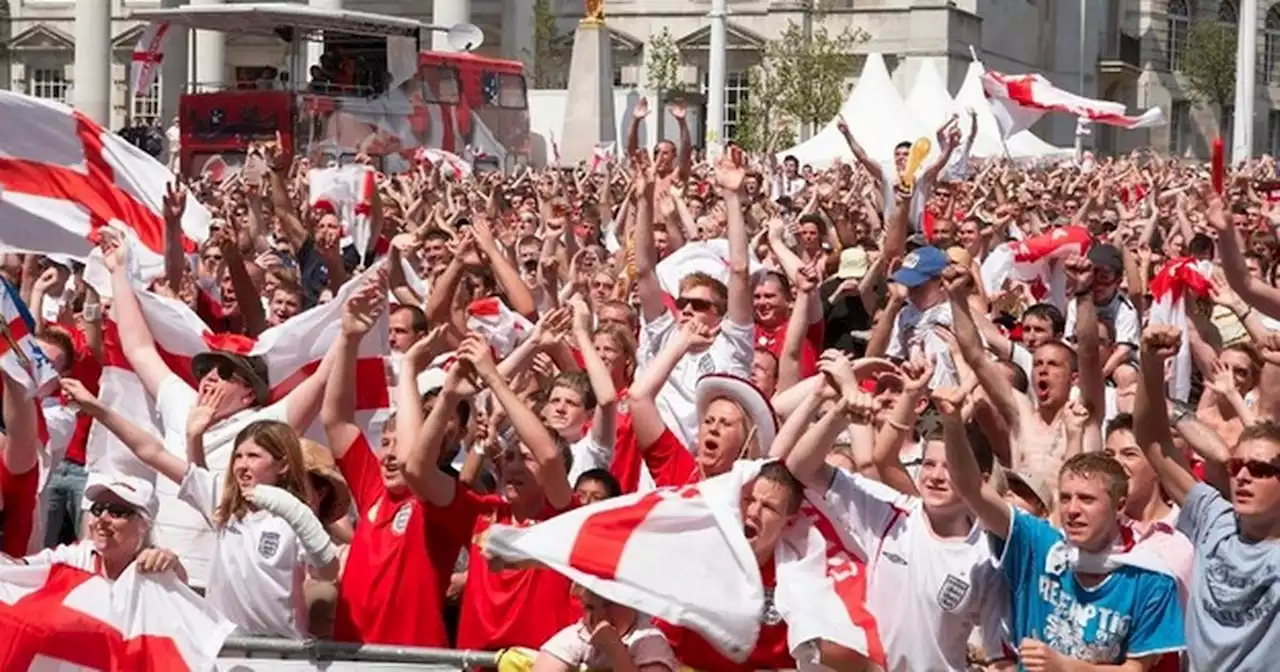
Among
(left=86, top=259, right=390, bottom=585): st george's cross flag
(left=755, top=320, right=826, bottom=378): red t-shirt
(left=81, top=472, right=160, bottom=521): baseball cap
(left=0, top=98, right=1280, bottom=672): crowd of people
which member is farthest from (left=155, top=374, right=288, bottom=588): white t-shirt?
(left=755, top=320, right=826, bottom=378): red t-shirt

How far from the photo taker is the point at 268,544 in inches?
299

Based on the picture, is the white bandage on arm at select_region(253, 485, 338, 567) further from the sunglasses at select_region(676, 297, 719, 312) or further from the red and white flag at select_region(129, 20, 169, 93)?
the red and white flag at select_region(129, 20, 169, 93)

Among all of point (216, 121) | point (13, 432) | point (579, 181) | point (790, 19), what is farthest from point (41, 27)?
point (13, 432)

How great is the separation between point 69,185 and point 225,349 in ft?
5.39

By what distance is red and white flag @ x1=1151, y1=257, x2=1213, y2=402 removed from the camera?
12.2 metres

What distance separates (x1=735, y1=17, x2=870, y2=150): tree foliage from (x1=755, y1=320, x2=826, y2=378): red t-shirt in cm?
3727

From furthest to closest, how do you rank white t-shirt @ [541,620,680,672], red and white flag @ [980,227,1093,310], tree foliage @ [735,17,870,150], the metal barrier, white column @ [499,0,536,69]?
white column @ [499,0,536,69], tree foliage @ [735,17,870,150], red and white flag @ [980,227,1093,310], the metal barrier, white t-shirt @ [541,620,680,672]

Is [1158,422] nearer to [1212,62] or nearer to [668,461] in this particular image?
[668,461]

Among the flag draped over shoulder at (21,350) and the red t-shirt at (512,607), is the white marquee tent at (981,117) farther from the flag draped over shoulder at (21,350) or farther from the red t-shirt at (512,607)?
the red t-shirt at (512,607)

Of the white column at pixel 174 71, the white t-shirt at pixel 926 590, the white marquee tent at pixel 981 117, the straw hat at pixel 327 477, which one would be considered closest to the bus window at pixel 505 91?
the white marquee tent at pixel 981 117

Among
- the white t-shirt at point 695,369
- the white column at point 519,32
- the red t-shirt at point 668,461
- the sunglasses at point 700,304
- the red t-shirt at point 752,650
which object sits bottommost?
the red t-shirt at point 752,650

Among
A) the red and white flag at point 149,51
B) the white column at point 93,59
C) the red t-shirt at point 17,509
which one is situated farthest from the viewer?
the white column at point 93,59

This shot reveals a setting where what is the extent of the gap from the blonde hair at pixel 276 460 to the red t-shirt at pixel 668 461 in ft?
4.96

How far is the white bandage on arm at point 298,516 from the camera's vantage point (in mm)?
7523
